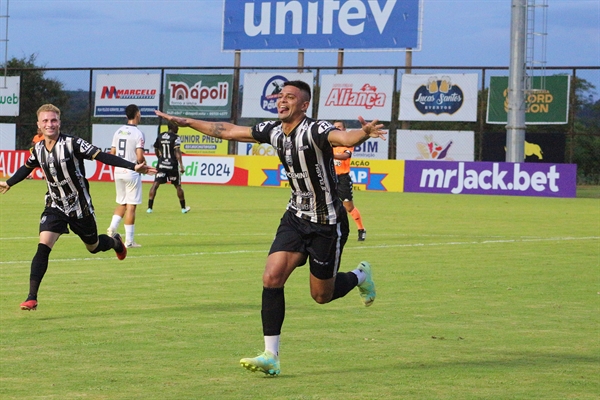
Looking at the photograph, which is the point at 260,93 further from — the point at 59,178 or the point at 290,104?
the point at 290,104

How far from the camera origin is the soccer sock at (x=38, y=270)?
10075mm

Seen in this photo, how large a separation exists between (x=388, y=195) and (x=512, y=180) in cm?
469

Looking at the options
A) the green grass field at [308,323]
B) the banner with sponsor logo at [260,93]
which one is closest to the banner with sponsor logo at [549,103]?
the banner with sponsor logo at [260,93]

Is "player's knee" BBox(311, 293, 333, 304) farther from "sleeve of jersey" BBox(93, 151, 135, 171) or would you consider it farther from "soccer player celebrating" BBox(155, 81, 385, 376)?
"sleeve of jersey" BBox(93, 151, 135, 171)

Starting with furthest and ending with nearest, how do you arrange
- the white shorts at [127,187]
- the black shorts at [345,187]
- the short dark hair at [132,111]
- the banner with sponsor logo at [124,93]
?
the banner with sponsor logo at [124,93], the black shorts at [345,187], the white shorts at [127,187], the short dark hair at [132,111]

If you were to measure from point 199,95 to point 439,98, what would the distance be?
40.1 ft

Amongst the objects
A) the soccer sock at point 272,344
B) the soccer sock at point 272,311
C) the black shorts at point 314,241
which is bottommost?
the soccer sock at point 272,344

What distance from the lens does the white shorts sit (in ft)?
55.4

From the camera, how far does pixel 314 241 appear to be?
311 inches

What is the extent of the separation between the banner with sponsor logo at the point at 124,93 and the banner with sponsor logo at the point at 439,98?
12931 millimetres

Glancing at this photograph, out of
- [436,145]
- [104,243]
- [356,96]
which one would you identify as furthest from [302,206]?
[356,96]

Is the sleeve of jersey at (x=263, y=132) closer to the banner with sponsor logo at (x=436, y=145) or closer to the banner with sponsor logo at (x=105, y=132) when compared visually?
the banner with sponsor logo at (x=436, y=145)

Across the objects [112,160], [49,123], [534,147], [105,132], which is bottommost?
[112,160]

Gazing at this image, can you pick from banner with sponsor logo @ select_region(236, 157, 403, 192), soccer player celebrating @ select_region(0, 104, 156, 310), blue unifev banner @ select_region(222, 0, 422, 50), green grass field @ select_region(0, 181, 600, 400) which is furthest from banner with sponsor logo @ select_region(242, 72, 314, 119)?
soccer player celebrating @ select_region(0, 104, 156, 310)
